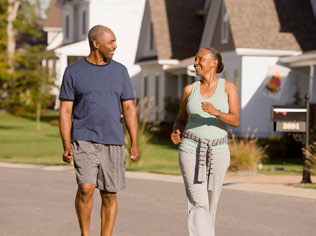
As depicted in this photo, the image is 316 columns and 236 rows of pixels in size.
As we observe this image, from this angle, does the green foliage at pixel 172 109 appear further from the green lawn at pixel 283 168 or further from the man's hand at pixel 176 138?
the man's hand at pixel 176 138

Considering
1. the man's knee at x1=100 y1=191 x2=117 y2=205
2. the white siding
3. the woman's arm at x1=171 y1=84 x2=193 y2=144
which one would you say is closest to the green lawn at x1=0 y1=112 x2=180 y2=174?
the white siding

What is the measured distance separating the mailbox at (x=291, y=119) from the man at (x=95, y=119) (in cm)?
881

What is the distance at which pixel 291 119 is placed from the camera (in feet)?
53.4

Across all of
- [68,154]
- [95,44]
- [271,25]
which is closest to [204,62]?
[95,44]

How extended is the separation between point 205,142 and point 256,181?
397 inches

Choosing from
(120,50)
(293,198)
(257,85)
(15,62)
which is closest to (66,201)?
(293,198)

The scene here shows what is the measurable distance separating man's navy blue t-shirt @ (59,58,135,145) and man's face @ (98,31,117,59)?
11 centimetres

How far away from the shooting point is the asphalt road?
33.4 ft

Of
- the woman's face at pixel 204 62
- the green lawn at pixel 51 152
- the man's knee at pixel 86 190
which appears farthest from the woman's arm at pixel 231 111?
the green lawn at pixel 51 152

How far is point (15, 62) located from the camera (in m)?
44.5

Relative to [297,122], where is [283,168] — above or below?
below

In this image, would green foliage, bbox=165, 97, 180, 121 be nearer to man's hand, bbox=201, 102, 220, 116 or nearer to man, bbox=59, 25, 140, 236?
man, bbox=59, 25, 140, 236

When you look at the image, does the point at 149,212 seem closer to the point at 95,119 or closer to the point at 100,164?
the point at 100,164

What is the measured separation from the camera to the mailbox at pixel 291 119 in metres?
16.2
